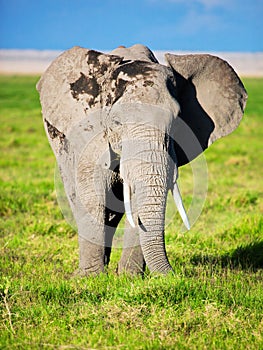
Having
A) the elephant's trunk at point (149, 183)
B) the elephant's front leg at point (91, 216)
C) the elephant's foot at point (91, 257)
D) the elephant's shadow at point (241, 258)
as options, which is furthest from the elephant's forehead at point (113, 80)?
the elephant's shadow at point (241, 258)

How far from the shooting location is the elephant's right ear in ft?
19.7

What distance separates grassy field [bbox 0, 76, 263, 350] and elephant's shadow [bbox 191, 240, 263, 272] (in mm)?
11

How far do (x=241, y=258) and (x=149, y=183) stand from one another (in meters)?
2.43

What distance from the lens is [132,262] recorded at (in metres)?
5.93

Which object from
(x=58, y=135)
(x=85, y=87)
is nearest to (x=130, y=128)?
(x=85, y=87)

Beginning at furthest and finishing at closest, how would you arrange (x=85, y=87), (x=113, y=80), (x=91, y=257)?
(x=91, y=257)
(x=85, y=87)
(x=113, y=80)

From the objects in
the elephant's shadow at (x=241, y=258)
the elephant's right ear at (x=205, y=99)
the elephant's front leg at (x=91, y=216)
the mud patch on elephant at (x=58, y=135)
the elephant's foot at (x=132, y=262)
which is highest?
the elephant's right ear at (x=205, y=99)

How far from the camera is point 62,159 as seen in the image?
19.6ft

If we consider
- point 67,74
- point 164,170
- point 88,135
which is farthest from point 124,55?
point 164,170

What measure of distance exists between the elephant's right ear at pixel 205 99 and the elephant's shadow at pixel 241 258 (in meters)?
1.16

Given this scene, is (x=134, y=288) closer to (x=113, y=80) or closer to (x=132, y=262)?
(x=132, y=262)

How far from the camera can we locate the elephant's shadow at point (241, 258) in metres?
6.39

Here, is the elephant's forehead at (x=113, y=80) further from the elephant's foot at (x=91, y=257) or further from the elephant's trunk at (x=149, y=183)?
the elephant's foot at (x=91, y=257)

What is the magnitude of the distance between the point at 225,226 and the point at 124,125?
11.2 ft
